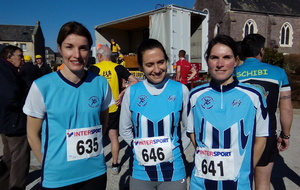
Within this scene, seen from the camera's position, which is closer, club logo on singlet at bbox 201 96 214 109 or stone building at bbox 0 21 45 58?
club logo on singlet at bbox 201 96 214 109

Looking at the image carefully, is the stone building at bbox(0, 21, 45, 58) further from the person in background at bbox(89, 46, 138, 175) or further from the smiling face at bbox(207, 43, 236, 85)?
the smiling face at bbox(207, 43, 236, 85)

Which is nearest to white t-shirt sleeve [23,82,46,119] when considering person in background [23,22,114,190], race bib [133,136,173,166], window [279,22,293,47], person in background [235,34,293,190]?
person in background [23,22,114,190]

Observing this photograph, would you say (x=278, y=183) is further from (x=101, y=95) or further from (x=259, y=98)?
(x=101, y=95)

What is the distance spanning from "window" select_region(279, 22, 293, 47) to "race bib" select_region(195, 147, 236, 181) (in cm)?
3707

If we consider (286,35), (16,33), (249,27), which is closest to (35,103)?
(249,27)

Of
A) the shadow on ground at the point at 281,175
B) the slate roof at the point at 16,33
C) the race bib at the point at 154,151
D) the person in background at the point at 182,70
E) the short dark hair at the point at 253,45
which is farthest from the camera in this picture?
the slate roof at the point at 16,33

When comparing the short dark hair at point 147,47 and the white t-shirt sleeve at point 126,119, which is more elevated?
A: the short dark hair at point 147,47

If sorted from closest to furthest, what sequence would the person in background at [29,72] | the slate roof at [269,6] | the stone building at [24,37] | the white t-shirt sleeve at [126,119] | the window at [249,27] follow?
the white t-shirt sleeve at [126,119] < the person in background at [29,72] < the window at [249,27] < the slate roof at [269,6] < the stone building at [24,37]

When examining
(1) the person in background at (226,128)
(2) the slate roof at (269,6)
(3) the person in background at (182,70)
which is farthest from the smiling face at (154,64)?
(2) the slate roof at (269,6)

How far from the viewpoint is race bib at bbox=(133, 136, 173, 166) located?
1.85m

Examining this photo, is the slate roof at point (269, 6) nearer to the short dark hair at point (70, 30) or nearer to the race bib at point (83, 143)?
the short dark hair at point (70, 30)

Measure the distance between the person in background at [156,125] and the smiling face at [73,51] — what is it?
20.1 inches

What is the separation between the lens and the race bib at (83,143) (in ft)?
5.57

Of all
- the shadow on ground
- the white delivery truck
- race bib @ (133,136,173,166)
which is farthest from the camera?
the white delivery truck
